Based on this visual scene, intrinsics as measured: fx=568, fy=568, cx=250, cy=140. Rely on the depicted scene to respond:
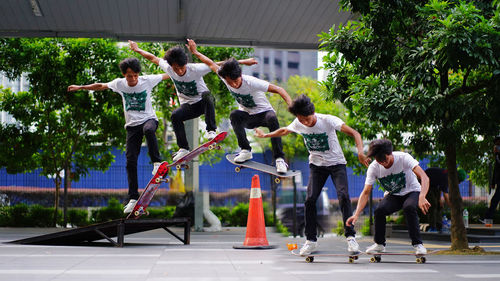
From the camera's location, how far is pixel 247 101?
7.91 m

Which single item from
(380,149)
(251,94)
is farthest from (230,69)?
(380,149)

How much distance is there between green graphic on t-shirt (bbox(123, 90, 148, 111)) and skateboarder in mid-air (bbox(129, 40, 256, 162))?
661 mm

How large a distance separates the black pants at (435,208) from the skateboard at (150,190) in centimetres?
746

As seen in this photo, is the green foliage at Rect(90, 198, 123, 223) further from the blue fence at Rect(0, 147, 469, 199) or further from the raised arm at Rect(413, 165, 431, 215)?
the raised arm at Rect(413, 165, 431, 215)

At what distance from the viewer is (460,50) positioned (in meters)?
8.31

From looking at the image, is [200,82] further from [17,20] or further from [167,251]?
[17,20]

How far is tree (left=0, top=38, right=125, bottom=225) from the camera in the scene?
55.0 ft

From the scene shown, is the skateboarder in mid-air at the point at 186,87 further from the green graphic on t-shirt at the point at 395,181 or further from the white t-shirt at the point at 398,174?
the green graphic on t-shirt at the point at 395,181

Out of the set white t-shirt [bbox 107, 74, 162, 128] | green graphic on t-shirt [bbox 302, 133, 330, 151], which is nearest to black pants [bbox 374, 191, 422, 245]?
green graphic on t-shirt [bbox 302, 133, 330, 151]

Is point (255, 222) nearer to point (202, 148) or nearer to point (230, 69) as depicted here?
point (202, 148)

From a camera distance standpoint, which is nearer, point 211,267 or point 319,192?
point 211,267

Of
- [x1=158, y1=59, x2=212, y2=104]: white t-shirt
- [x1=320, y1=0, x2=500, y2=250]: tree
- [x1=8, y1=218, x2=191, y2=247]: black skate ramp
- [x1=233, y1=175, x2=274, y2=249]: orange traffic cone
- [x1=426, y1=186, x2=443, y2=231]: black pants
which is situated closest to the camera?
[x1=158, y1=59, x2=212, y2=104]: white t-shirt

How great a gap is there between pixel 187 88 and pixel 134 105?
3.61 ft

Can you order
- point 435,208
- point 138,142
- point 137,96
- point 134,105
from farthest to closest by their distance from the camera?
point 435,208 → point 138,142 → point 134,105 → point 137,96
